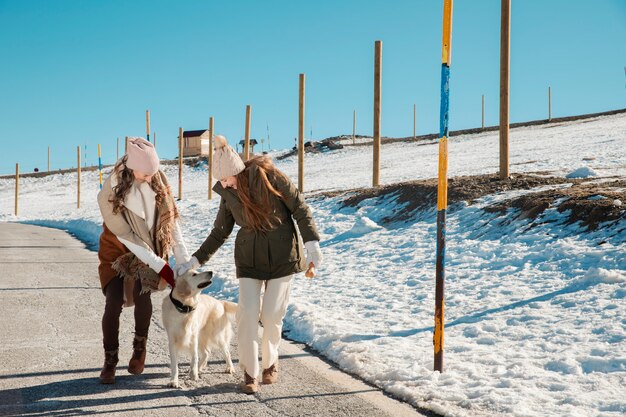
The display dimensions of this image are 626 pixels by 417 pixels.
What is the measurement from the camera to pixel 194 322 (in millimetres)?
5828

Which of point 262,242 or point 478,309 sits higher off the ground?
point 262,242

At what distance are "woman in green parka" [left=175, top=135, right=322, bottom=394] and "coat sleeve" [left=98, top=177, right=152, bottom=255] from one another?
443 mm

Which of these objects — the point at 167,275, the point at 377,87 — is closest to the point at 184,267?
the point at 167,275

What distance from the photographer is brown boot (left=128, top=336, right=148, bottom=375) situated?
604 centimetres

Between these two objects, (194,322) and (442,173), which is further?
(442,173)

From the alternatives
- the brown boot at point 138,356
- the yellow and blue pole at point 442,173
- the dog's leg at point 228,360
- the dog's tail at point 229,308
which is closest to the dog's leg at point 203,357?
the dog's leg at point 228,360

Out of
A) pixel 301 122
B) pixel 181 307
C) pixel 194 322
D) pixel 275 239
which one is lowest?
pixel 194 322

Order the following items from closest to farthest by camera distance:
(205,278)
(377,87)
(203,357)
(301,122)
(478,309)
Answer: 1. (205,278)
2. (203,357)
3. (478,309)
4. (377,87)
5. (301,122)

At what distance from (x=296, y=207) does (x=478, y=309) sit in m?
3.70

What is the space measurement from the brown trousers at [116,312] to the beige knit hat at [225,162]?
3.94 ft

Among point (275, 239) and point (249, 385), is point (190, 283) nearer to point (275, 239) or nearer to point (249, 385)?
point (275, 239)

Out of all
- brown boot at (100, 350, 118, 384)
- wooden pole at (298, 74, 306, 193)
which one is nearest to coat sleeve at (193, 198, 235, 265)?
brown boot at (100, 350, 118, 384)

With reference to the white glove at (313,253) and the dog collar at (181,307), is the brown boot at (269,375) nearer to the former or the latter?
the dog collar at (181,307)

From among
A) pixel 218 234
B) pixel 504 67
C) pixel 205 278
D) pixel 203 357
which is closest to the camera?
pixel 205 278
